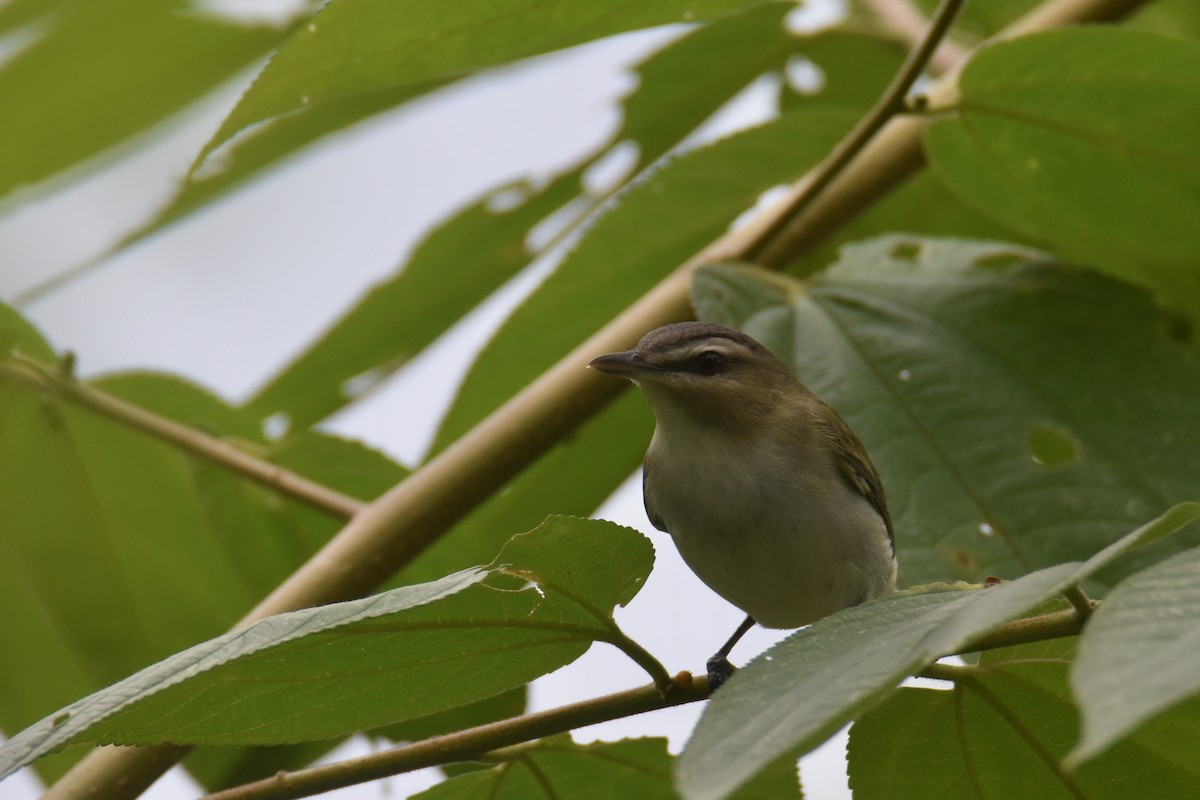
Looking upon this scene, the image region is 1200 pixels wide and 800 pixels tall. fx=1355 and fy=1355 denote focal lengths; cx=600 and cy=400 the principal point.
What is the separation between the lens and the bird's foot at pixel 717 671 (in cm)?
184

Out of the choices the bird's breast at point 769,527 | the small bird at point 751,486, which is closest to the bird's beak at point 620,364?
the small bird at point 751,486

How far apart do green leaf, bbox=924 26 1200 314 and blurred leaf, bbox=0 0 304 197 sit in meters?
1.56

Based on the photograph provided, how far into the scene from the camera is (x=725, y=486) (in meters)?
2.91

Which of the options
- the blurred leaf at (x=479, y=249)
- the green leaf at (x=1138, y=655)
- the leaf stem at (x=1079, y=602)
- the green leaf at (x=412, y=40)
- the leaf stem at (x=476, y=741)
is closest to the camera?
the green leaf at (x=1138, y=655)

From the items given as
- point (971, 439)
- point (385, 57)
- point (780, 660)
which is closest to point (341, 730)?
point (780, 660)

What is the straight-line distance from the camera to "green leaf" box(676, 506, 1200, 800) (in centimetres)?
119

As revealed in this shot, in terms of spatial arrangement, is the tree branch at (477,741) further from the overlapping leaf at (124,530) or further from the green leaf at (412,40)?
the overlapping leaf at (124,530)

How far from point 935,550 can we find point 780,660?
1.10 meters

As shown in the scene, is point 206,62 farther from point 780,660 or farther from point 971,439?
point 780,660

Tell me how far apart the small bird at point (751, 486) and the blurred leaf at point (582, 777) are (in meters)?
0.71

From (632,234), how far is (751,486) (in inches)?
26.6

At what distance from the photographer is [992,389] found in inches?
111

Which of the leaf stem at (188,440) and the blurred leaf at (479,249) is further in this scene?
the blurred leaf at (479,249)

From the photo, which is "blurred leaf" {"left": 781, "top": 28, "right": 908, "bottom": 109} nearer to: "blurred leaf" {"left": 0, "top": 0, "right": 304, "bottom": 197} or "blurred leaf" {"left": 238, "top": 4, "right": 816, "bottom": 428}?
"blurred leaf" {"left": 238, "top": 4, "right": 816, "bottom": 428}
